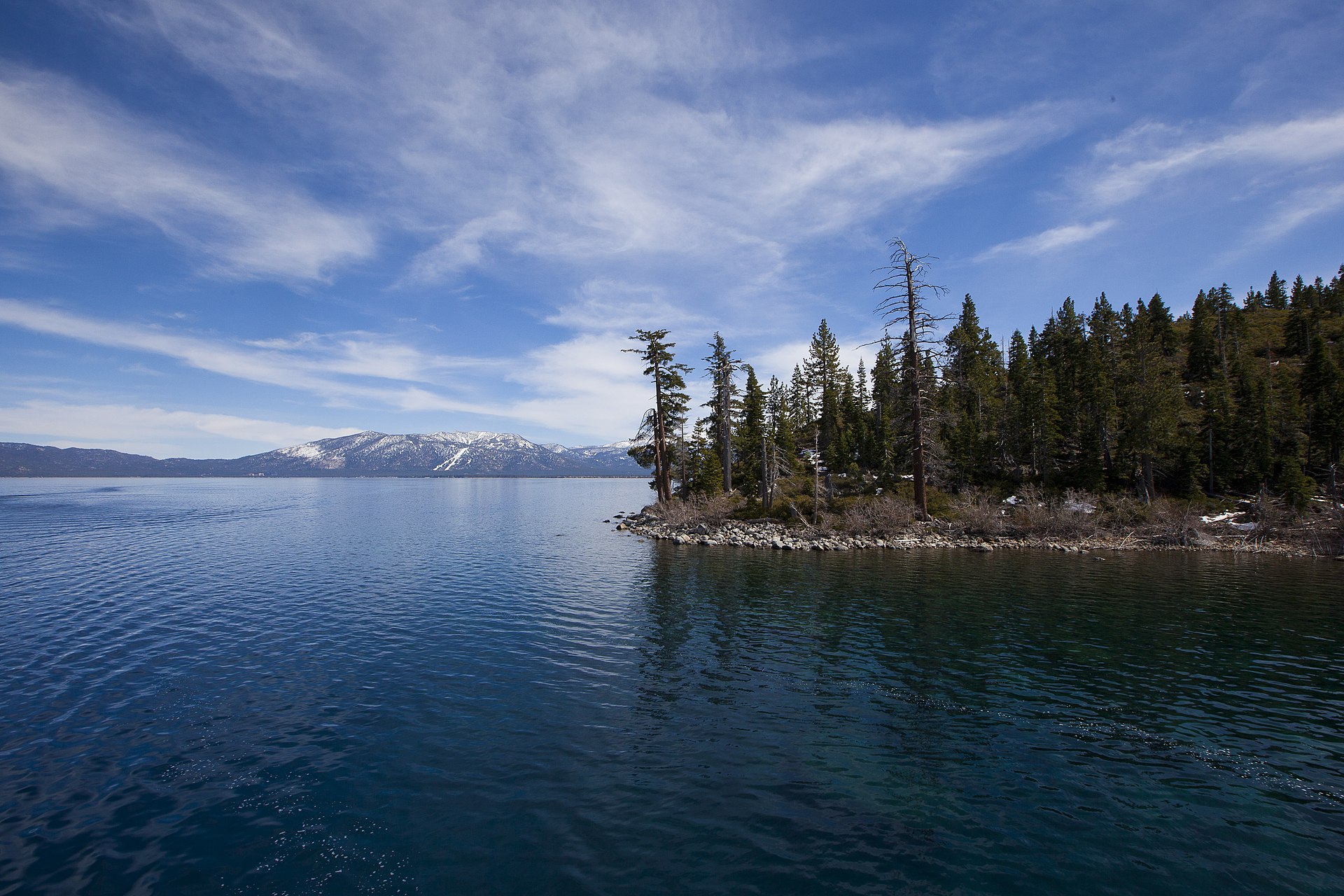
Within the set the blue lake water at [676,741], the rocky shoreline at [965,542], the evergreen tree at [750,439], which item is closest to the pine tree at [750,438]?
the evergreen tree at [750,439]

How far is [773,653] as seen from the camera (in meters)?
18.2

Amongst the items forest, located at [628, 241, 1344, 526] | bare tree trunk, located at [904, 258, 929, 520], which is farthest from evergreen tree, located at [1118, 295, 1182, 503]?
bare tree trunk, located at [904, 258, 929, 520]

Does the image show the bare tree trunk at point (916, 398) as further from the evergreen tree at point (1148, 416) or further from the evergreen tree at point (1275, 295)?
the evergreen tree at point (1275, 295)

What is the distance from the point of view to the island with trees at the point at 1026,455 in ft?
141

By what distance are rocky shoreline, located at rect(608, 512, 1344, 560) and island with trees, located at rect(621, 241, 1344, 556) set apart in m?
0.20

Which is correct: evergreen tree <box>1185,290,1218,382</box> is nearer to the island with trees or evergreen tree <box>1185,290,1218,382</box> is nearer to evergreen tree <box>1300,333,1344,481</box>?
the island with trees

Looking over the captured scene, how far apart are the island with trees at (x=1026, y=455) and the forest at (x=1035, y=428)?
23 cm

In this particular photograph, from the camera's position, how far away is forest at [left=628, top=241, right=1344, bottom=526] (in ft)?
167

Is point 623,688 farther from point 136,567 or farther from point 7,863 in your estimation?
point 136,567

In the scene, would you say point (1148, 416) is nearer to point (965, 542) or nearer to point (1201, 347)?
point (965, 542)

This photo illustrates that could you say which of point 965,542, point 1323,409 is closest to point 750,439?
point 965,542

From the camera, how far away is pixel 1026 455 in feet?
209

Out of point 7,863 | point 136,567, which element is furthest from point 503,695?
point 136,567

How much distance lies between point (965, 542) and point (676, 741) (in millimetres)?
38513
